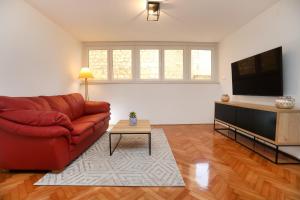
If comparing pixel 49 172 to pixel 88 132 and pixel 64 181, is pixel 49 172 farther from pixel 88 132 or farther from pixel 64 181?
pixel 88 132

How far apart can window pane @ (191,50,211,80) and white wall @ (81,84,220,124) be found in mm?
301

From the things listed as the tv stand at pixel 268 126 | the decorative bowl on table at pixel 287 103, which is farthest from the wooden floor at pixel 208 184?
the decorative bowl on table at pixel 287 103

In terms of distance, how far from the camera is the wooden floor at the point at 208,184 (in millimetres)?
1708

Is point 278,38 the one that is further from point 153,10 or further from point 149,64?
point 149,64

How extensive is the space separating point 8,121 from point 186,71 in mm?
4347

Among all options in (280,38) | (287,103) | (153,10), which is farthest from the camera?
(153,10)

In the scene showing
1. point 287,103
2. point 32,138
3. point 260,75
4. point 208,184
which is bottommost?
point 208,184

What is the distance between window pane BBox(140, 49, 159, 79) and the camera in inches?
205

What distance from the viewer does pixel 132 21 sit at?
11.8ft

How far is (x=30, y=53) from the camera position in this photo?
296cm

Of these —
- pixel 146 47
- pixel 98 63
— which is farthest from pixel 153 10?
pixel 98 63

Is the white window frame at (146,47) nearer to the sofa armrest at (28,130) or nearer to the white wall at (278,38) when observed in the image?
the white wall at (278,38)

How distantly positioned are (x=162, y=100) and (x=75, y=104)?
95.8 inches

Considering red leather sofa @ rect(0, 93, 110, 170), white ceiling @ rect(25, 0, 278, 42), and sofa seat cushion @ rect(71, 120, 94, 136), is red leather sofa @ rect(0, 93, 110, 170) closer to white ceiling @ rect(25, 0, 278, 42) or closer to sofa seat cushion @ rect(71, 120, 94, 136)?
sofa seat cushion @ rect(71, 120, 94, 136)
